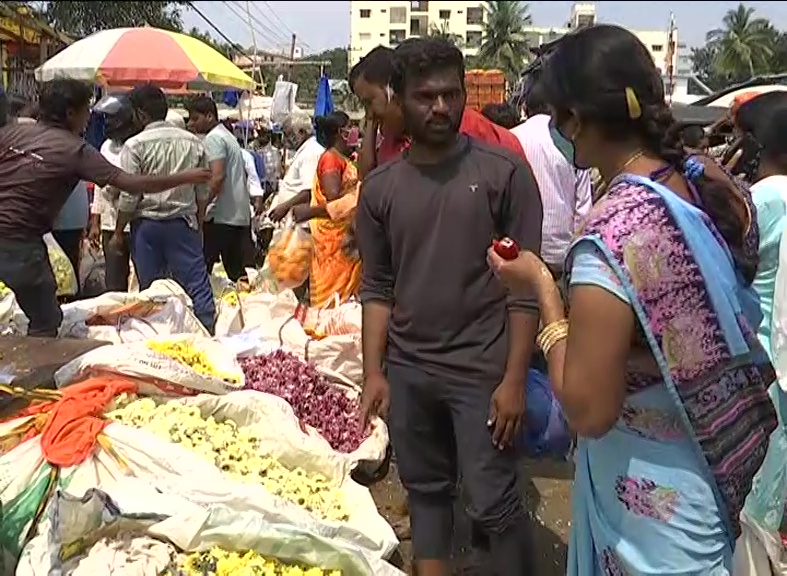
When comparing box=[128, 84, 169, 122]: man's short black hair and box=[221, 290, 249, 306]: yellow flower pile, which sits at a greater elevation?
box=[128, 84, 169, 122]: man's short black hair

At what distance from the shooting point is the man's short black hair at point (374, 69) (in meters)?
3.80

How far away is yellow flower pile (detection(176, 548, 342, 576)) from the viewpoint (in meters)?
2.67

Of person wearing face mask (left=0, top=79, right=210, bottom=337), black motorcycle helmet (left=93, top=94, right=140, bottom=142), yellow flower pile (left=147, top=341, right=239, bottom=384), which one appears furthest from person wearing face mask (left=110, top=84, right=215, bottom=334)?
black motorcycle helmet (left=93, top=94, right=140, bottom=142)

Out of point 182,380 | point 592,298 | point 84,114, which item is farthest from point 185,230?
point 592,298

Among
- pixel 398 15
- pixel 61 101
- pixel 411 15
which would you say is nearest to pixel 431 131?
pixel 61 101

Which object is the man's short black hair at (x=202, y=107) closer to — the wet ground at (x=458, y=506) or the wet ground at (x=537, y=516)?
the wet ground at (x=458, y=506)

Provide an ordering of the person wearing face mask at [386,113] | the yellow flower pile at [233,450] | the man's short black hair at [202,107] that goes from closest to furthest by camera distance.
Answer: the yellow flower pile at [233,450], the person wearing face mask at [386,113], the man's short black hair at [202,107]

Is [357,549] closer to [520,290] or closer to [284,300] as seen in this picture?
[520,290]

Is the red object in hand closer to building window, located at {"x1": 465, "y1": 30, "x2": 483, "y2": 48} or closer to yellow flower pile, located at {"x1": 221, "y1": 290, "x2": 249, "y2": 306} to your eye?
yellow flower pile, located at {"x1": 221, "y1": 290, "x2": 249, "y2": 306}

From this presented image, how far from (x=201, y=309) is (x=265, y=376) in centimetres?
150

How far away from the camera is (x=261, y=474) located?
3.36 metres

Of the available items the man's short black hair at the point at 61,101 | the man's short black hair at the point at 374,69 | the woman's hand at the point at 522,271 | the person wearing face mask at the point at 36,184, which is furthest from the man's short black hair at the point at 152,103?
the woman's hand at the point at 522,271

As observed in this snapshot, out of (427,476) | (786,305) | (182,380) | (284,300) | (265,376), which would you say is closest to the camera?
(786,305)

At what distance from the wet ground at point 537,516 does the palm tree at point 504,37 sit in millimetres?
54202
